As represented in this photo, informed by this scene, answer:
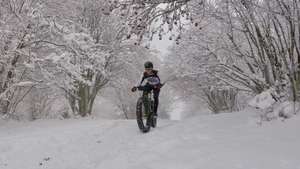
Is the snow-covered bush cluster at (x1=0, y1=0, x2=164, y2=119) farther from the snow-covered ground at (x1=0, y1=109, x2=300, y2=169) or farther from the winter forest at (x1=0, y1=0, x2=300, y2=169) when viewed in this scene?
the snow-covered ground at (x1=0, y1=109, x2=300, y2=169)

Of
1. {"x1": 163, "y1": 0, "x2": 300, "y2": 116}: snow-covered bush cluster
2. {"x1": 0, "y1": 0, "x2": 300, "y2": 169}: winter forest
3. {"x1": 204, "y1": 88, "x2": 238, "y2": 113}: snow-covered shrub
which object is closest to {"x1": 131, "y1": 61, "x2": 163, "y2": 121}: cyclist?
{"x1": 0, "y1": 0, "x2": 300, "y2": 169}: winter forest

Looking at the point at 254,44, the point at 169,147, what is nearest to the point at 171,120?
the point at 254,44

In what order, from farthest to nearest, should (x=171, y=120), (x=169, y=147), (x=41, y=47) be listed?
(x=41, y=47) → (x=171, y=120) → (x=169, y=147)

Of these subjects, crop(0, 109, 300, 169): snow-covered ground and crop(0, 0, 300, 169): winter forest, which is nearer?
crop(0, 0, 300, 169): winter forest

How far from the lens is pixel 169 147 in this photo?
6703 millimetres

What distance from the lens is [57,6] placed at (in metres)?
14.8

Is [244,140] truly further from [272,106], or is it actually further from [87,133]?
[87,133]

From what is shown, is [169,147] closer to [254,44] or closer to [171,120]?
[171,120]

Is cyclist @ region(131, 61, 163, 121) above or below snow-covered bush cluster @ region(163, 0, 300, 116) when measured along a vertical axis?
below

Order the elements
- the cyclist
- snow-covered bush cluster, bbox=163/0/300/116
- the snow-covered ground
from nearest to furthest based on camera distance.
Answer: the snow-covered ground
snow-covered bush cluster, bbox=163/0/300/116
the cyclist

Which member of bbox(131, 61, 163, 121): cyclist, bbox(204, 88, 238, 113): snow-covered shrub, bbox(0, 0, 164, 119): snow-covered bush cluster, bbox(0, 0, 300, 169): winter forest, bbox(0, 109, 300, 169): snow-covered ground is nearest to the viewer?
bbox(0, 0, 300, 169): winter forest

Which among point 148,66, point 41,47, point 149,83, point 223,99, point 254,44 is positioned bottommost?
point 223,99

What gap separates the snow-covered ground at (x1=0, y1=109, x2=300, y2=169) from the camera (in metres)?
5.34

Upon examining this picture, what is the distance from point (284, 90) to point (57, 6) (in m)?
9.36
